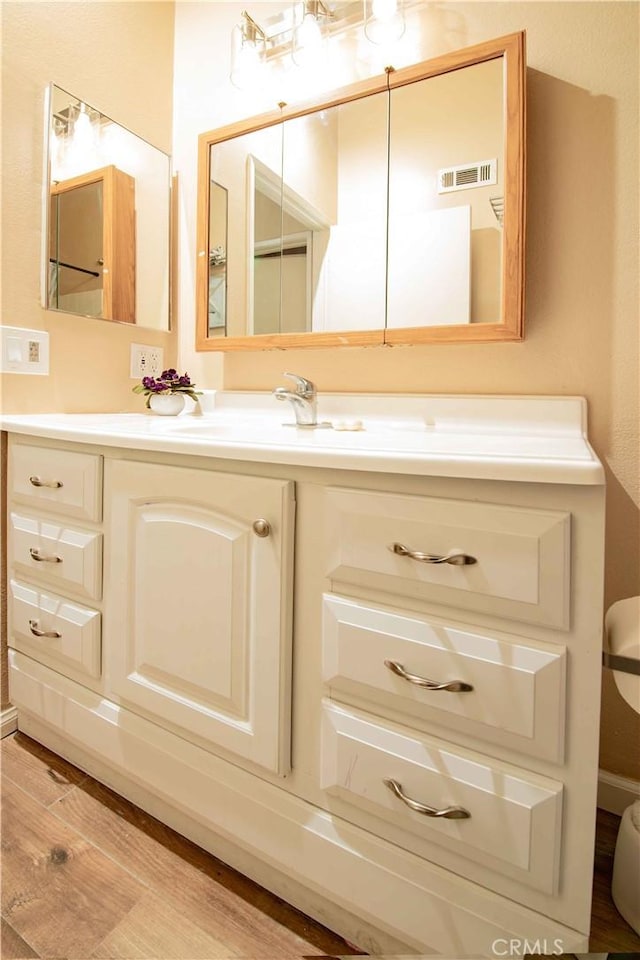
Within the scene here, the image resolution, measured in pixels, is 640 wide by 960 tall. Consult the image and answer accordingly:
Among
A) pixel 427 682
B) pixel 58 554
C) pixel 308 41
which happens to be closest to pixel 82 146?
pixel 308 41

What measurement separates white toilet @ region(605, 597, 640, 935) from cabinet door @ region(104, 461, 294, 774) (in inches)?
19.1

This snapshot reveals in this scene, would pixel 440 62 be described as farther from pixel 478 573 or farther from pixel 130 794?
pixel 130 794

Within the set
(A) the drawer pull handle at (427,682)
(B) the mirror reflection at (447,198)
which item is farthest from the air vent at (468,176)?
(A) the drawer pull handle at (427,682)

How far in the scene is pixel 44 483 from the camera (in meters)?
1.12

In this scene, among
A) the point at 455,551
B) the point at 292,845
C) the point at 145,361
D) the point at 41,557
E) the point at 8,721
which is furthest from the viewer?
the point at 145,361

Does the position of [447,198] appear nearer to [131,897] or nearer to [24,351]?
[24,351]

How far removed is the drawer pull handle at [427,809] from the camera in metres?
0.65

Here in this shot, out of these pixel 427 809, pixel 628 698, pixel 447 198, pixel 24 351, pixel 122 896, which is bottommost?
pixel 122 896

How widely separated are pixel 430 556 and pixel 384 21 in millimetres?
1360

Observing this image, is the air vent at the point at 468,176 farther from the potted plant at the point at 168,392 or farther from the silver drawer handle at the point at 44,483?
the silver drawer handle at the point at 44,483

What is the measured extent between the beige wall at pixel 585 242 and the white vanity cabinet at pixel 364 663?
0.33 ft

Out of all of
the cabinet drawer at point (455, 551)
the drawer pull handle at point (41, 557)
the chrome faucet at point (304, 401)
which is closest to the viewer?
the cabinet drawer at point (455, 551)

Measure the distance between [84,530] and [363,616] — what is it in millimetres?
678

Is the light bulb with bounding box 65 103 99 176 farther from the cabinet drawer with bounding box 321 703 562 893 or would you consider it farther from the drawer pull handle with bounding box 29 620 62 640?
the cabinet drawer with bounding box 321 703 562 893
